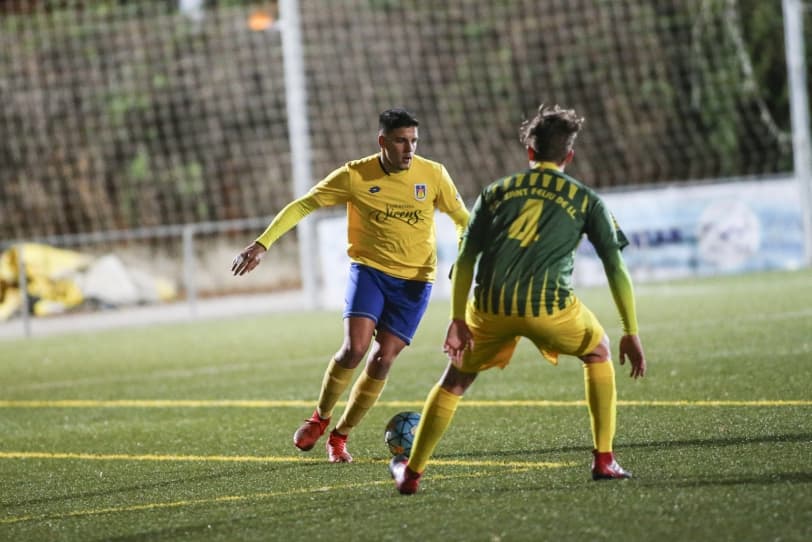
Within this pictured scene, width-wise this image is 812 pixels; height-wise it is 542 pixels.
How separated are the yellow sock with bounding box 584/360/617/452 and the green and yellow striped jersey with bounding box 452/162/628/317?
35cm

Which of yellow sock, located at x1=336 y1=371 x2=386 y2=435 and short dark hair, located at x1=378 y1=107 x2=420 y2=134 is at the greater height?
short dark hair, located at x1=378 y1=107 x2=420 y2=134

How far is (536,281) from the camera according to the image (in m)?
6.11

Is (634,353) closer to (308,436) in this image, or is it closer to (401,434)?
(401,434)

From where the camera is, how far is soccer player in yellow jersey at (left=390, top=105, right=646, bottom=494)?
19.8 feet

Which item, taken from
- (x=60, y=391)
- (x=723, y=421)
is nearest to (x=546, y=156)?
(x=723, y=421)

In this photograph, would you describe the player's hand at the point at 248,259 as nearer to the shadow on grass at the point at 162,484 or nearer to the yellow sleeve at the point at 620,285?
the shadow on grass at the point at 162,484

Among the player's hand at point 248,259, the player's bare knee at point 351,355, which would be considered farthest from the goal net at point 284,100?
the player's hand at point 248,259

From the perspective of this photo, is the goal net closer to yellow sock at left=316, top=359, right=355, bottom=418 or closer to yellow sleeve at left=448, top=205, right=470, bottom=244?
yellow sock at left=316, top=359, right=355, bottom=418

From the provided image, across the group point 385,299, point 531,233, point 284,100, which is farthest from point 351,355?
point 284,100

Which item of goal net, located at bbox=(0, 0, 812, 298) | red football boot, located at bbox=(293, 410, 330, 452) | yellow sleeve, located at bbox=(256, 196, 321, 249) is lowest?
goal net, located at bbox=(0, 0, 812, 298)

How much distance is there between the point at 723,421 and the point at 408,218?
6.72ft

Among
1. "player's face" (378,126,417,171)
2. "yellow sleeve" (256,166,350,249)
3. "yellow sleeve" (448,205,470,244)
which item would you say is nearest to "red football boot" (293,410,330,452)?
"yellow sleeve" (256,166,350,249)

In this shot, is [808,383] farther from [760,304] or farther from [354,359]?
[760,304]

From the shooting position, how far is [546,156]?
6148mm
